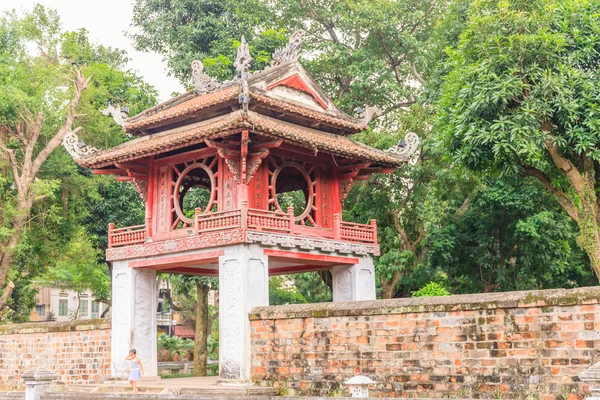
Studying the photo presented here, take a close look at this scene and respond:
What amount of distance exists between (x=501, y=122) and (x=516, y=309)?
6.96 meters

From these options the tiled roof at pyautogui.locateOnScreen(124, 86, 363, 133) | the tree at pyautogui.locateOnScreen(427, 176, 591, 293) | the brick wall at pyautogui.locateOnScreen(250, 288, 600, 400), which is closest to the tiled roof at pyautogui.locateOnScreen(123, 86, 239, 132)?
the tiled roof at pyautogui.locateOnScreen(124, 86, 363, 133)

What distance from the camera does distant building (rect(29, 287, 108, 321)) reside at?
52688 millimetres

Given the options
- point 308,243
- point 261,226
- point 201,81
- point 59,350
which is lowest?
point 59,350

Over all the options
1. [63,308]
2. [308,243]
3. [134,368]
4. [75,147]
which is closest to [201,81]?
[75,147]

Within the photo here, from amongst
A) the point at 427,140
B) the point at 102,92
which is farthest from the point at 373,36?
the point at 102,92

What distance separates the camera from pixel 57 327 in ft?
66.1

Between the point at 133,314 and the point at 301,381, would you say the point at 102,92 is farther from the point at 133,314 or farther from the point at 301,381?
the point at 301,381

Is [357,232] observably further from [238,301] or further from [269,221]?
[238,301]

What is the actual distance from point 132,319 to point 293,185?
20.7 ft

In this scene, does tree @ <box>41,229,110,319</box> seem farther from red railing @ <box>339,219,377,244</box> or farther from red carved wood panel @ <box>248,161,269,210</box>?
red carved wood panel @ <box>248,161,269,210</box>

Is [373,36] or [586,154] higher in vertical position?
[373,36]

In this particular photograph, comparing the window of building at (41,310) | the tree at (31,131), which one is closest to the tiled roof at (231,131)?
the tree at (31,131)

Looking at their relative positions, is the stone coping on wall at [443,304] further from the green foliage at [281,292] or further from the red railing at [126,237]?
the green foliage at [281,292]

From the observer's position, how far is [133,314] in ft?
60.0
